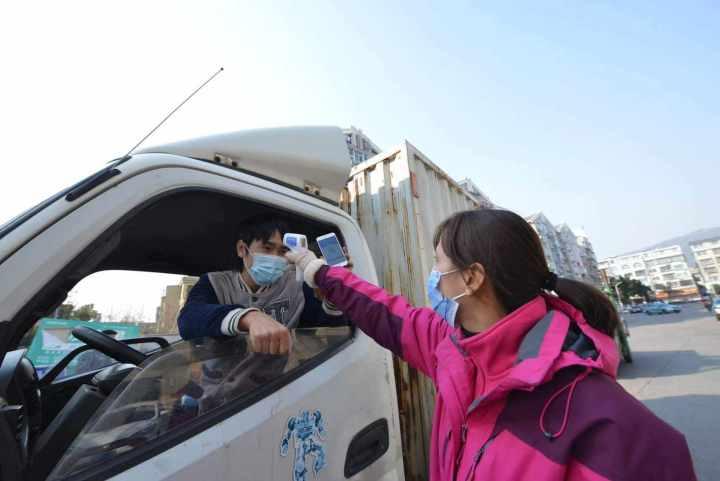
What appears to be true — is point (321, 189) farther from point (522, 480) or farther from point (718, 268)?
point (718, 268)

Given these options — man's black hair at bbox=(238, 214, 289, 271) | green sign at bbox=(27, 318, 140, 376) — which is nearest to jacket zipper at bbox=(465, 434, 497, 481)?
man's black hair at bbox=(238, 214, 289, 271)

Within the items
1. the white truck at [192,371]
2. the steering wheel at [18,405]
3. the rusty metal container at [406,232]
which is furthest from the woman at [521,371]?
the steering wheel at [18,405]

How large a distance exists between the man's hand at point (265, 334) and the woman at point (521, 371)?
50 cm

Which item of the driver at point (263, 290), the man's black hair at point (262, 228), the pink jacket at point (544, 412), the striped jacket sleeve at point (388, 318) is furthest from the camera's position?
the man's black hair at point (262, 228)

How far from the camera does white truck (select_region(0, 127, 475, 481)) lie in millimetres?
797

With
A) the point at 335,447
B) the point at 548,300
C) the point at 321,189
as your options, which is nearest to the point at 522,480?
the point at 548,300

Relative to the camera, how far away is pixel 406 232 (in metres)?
2.36

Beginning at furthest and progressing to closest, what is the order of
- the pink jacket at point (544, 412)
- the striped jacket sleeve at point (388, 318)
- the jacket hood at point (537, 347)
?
the striped jacket sleeve at point (388, 318)
the jacket hood at point (537, 347)
the pink jacket at point (544, 412)

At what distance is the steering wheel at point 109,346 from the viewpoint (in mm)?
1511

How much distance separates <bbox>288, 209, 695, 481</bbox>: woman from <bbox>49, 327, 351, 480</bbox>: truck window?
1.75ft

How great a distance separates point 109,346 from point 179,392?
0.82 meters

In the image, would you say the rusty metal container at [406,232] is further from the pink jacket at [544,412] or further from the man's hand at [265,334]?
the man's hand at [265,334]

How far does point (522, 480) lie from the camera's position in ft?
2.35

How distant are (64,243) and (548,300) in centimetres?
134
